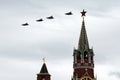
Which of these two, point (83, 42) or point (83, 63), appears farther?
point (83, 42)

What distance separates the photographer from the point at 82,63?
152875mm

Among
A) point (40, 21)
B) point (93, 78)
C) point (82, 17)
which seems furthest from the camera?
point (82, 17)

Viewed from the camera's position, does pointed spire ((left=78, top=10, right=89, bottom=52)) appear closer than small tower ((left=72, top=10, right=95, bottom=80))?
No

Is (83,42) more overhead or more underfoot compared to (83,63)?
more overhead

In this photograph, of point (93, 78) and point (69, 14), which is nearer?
point (69, 14)

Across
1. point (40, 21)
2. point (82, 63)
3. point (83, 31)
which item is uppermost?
point (83, 31)

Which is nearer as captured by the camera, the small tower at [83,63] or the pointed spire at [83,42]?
the small tower at [83,63]

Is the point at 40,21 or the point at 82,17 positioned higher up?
the point at 82,17

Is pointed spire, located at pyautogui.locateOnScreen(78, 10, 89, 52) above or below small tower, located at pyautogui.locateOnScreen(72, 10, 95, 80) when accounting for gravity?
above

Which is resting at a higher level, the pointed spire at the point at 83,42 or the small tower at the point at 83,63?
the pointed spire at the point at 83,42

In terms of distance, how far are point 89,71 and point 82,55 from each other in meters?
4.96

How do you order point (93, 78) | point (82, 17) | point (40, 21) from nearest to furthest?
point (40, 21) → point (93, 78) → point (82, 17)

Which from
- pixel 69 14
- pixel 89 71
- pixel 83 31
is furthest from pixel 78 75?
pixel 69 14

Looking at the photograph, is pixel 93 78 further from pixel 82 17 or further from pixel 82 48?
pixel 82 17
